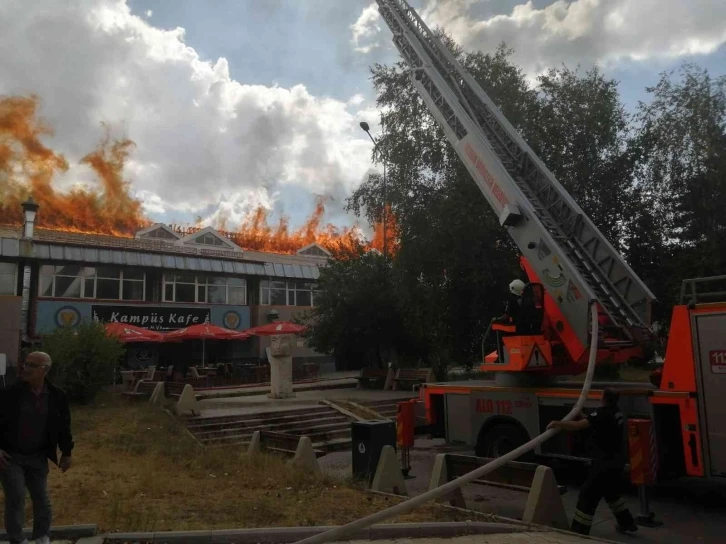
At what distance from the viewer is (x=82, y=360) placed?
48.4ft

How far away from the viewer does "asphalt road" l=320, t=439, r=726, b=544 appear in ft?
20.7

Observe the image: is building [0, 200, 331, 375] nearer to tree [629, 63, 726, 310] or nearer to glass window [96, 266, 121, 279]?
glass window [96, 266, 121, 279]

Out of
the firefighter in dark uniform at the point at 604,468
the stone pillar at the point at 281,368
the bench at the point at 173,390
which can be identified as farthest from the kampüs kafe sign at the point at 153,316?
the firefighter in dark uniform at the point at 604,468

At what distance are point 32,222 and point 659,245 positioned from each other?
100 ft

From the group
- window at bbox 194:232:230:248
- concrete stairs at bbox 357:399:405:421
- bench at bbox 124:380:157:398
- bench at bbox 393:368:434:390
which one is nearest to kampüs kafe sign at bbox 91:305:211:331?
window at bbox 194:232:230:248

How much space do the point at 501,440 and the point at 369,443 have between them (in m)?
2.37

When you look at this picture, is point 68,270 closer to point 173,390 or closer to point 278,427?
point 173,390

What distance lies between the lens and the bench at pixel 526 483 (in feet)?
20.2

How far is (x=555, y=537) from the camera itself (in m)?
5.70

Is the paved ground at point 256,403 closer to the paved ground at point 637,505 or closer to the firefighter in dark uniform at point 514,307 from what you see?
the paved ground at point 637,505

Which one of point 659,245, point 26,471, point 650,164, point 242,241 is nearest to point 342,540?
point 26,471

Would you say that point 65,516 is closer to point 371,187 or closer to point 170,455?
point 170,455

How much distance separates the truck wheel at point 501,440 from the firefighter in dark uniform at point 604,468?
103 inches

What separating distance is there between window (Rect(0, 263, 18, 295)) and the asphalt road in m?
27.0
